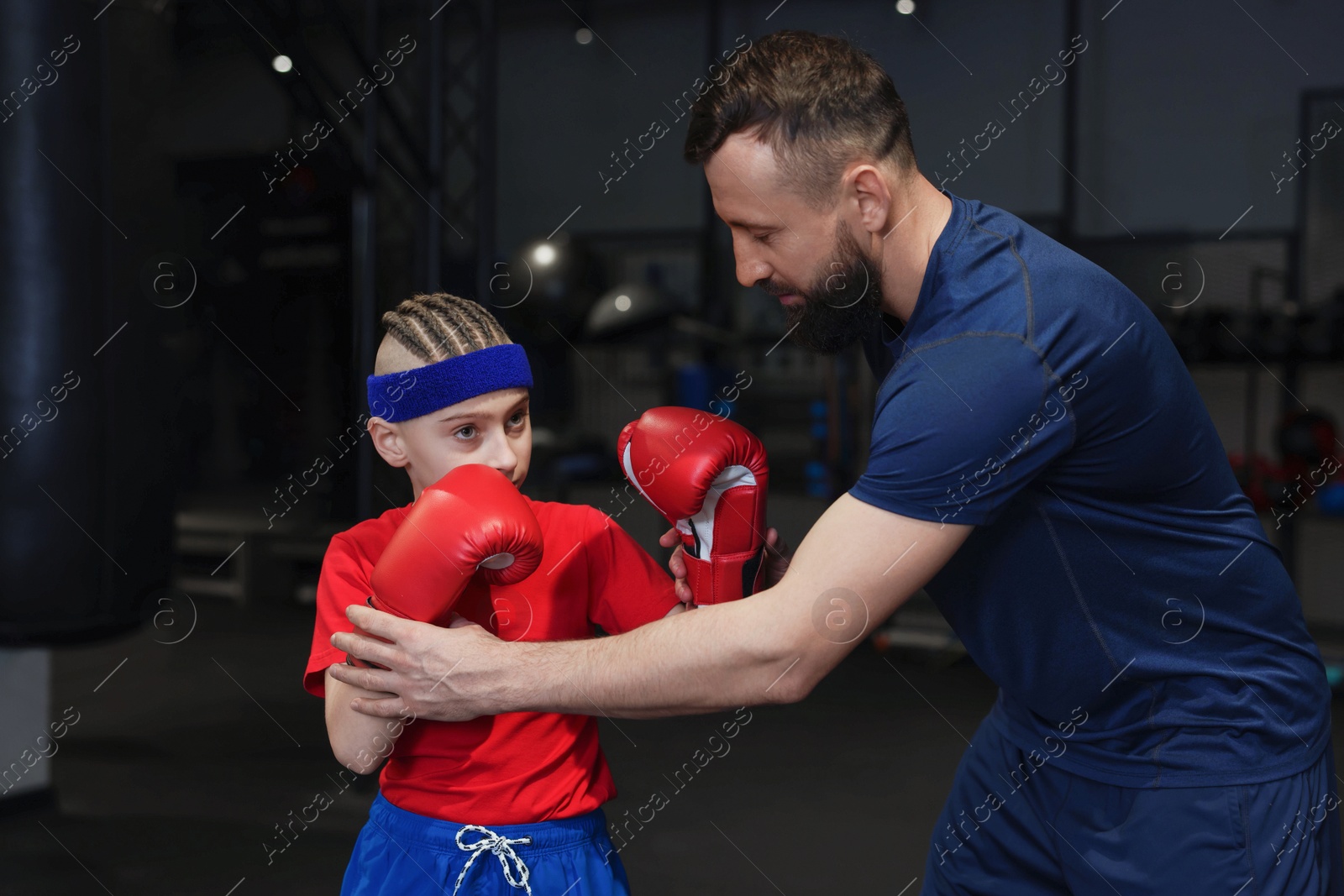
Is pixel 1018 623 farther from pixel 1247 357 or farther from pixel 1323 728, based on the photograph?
pixel 1247 357

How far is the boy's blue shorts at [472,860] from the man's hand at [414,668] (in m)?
0.15

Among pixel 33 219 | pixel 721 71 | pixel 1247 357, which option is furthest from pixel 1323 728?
pixel 1247 357

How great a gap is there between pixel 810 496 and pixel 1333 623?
2.35 m

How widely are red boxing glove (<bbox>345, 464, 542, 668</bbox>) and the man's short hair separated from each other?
444 mm

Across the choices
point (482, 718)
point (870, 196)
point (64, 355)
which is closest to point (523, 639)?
point (482, 718)

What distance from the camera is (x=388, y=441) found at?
4.09ft

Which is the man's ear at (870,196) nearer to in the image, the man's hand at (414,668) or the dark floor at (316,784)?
the man's hand at (414,668)

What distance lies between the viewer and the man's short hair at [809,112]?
3.55 feet

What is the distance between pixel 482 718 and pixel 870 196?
715mm

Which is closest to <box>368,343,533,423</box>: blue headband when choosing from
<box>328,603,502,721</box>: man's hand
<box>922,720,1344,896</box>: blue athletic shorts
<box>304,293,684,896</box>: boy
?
<box>304,293,684,896</box>: boy

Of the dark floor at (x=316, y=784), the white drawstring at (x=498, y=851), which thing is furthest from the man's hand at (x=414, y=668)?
the dark floor at (x=316, y=784)

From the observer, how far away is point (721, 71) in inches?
46.6

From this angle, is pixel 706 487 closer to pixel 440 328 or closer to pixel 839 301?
pixel 839 301

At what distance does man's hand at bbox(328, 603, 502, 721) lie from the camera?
1.06m
